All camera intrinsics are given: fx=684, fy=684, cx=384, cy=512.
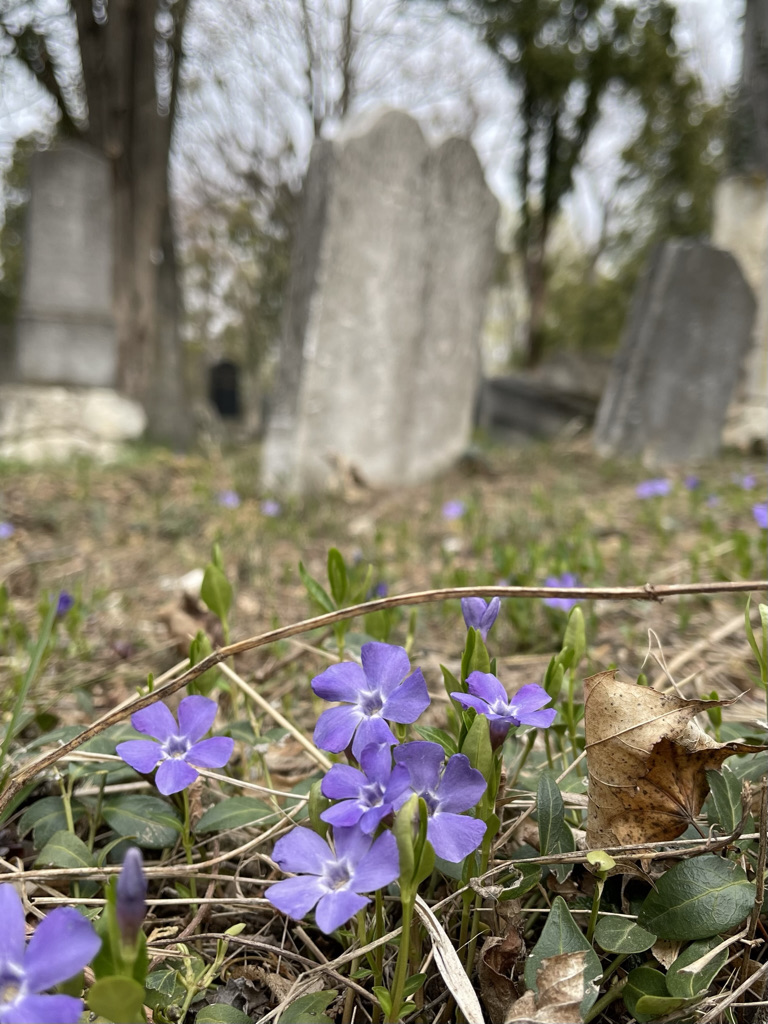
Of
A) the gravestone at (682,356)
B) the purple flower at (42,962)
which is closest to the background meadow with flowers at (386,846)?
the purple flower at (42,962)

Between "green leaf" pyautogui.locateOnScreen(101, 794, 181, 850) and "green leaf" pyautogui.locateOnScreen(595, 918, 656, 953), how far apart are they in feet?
1.79

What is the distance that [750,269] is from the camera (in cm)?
672

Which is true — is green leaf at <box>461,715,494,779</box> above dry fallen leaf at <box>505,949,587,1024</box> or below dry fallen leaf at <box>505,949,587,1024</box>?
above

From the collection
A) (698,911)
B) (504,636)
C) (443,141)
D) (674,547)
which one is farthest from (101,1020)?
(443,141)

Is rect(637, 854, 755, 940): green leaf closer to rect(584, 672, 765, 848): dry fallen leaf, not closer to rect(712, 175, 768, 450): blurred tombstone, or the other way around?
rect(584, 672, 765, 848): dry fallen leaf

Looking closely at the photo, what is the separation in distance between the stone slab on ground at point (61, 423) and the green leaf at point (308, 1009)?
19.1 ft

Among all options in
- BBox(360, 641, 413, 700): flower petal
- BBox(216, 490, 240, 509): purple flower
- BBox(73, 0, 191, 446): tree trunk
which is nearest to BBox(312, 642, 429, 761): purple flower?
BBox(360, 641, 413, 700): flower petal

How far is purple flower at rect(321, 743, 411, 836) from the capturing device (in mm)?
624

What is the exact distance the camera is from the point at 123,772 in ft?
3.41

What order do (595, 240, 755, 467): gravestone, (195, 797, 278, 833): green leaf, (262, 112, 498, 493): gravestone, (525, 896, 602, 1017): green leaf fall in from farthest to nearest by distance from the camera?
(595, 240, 755, 467): gravestone
(262, 112, 498, 493): gravestone
(195, 797, 278, 833): green leaf
(525, 896, 602, 1017): green leaf

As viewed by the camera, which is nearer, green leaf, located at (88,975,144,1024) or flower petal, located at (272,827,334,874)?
green leaf, located at (88,975,144,1024)

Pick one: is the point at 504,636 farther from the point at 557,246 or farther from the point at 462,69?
the point at 557,246

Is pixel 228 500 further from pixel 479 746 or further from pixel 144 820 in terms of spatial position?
pixel 479 746

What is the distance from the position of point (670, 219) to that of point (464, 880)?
1926 cm
